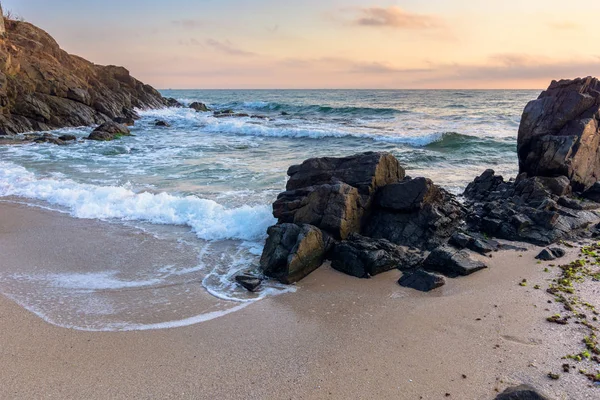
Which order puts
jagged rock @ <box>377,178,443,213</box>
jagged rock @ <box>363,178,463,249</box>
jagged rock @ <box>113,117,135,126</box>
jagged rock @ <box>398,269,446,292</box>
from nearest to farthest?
jagged rock @ <box>398,269,446,292</box>
jagged rock @ <box>363,178,463,249</box>
jagged rock @ <box>377,178,443,213</box>
jagged rock @ <box>113,117,135,126</box>

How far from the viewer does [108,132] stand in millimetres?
24781

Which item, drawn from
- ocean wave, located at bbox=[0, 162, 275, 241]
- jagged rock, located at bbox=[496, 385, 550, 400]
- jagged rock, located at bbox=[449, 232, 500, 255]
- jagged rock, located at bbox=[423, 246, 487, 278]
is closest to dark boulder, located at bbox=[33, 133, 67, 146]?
ocean wave, located at bbox=[0, 162, 275, 241]

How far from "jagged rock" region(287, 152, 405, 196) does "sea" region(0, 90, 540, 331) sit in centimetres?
113

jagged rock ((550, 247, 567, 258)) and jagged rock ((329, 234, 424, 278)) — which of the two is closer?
jagged rock ((329, 234, 424, 278))

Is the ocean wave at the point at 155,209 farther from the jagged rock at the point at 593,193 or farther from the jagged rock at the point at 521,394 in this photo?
the jagged rock at the point at 593,193

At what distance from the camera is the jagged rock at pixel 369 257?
6.72m

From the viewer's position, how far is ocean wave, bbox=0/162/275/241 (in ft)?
A: 27.9

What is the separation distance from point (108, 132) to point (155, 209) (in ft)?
57.9

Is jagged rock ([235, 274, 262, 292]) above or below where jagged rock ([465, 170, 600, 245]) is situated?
below

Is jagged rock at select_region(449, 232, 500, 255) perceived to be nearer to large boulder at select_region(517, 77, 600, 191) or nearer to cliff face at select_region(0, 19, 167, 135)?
large boulder at select_region(517, 77, 600, 191)

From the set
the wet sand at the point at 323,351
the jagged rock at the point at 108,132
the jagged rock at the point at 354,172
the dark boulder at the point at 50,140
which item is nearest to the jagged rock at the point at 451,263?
the wet sand at the point at 323,351

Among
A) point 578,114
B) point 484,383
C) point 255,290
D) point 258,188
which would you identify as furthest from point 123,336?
point 578,114

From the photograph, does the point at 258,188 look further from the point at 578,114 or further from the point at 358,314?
the point at 578,114

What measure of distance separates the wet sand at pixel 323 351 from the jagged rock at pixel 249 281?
39 centimetres
